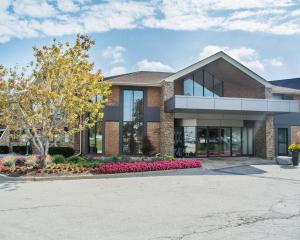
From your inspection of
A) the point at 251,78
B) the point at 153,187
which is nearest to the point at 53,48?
the point at 153,187

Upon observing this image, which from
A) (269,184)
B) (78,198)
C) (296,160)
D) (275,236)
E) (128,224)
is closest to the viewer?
(275,236)

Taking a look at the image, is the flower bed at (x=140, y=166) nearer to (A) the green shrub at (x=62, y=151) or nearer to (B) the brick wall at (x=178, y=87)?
(B) the brick wall at (x=178, y=87)

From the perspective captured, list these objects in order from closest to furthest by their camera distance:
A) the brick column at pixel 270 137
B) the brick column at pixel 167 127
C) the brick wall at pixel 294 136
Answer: the brick column at pixel 167 127
the brick column at pixel 270 137
the brick wall at pixel 294 136

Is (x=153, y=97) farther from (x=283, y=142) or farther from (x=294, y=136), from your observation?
(x=294, y=136)

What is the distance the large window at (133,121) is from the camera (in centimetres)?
2314

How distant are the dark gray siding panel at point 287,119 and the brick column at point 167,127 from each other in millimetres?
9318

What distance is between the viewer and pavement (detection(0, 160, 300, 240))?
21.0 ft

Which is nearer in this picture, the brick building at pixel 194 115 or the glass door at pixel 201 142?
the brick building at pixel 194 115

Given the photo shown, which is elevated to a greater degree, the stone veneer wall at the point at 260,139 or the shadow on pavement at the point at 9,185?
the stone veneer wall at the point at 260,139

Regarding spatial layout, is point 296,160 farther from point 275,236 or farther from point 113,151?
point 275,236

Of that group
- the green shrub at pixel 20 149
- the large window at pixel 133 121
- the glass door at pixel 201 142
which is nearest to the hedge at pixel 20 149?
the green shrub at pixel 20 149

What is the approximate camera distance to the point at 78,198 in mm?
9875

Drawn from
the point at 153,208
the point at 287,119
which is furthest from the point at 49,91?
the point at 287,119

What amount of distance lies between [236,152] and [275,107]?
194 inches
